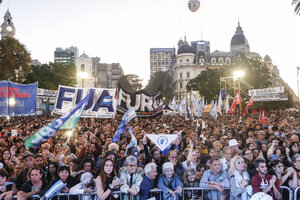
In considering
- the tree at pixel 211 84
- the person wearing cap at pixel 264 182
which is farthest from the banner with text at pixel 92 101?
the tree at pixel 211 84

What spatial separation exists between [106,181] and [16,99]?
29.9ft

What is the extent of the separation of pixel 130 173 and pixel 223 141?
5176mm

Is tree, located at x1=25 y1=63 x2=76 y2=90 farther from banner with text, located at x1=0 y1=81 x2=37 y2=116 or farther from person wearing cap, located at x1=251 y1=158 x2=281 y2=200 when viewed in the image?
person wearing cap, located at x1=251 y1=158 x2=281 y2=200

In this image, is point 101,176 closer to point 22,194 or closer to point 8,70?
point 22,194

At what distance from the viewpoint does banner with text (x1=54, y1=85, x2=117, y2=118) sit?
985cm

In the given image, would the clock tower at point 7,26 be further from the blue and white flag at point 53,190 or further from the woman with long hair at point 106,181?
the woman with long hair at point 106,181

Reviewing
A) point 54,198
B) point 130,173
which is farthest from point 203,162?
point 54,198

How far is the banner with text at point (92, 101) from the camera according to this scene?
9852mm

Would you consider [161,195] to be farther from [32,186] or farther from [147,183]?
[32,186]

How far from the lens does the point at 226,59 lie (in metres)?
93.5

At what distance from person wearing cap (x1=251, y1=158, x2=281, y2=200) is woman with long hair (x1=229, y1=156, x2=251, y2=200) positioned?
115mm

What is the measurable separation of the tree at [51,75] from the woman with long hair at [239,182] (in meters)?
47.5

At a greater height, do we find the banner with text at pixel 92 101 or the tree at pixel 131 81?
the tree at pixel 131 81

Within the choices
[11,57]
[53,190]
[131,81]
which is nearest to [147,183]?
Answer: [53,190]
